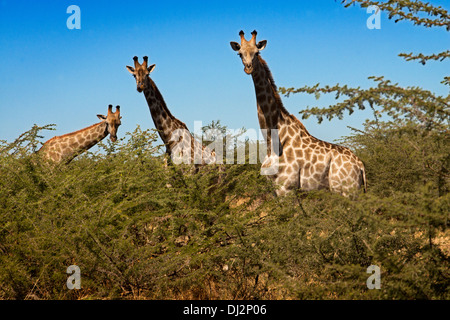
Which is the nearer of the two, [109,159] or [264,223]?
[264,223]

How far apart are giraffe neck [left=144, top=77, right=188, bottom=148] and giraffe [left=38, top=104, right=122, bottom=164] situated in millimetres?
3356

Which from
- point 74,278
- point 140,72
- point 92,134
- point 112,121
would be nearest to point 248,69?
point 140,72

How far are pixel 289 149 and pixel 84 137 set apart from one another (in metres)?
6.51

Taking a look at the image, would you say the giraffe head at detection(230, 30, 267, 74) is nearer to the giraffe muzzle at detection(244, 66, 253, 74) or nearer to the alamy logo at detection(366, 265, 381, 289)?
Answer: the giraffe muzzle at detection(244, 66, 253, 74)

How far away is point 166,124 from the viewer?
335 inches

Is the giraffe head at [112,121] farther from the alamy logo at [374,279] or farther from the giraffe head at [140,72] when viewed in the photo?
the alamy logo at [374,279]

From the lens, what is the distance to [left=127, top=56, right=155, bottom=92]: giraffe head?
8.24 m

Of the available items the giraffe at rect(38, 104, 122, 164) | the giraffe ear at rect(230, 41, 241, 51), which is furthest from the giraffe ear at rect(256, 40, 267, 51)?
the giraffe at rect(38, 104, 122, 164)

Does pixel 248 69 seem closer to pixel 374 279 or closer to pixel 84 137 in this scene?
pixel 374 279

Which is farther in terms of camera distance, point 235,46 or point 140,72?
point 140,72

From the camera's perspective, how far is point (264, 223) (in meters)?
4.75
